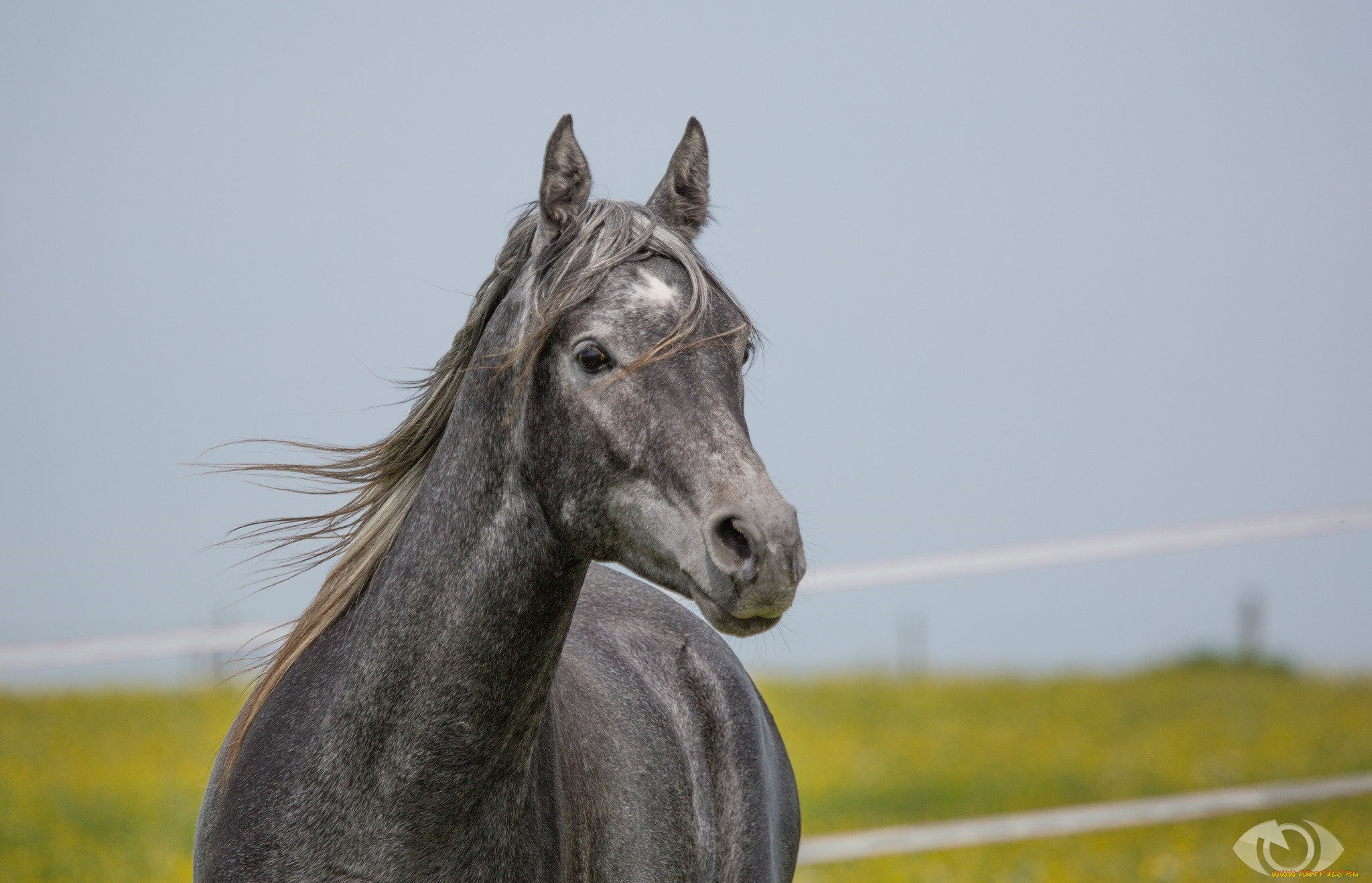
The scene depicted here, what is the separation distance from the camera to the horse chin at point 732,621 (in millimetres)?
1874

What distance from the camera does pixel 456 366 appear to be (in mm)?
2387

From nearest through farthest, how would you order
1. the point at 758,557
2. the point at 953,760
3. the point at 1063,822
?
the point at 758,557
the point at 1063,822
the point at 953,760

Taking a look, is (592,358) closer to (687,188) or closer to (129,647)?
(687,188)

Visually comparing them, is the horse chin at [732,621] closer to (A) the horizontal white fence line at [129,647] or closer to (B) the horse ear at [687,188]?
(B) the horse ear at [687,188]

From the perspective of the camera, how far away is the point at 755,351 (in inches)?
92.7

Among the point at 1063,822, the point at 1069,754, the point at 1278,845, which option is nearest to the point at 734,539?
the point at 1063,822

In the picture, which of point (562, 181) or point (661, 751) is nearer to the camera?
point (562, 181)

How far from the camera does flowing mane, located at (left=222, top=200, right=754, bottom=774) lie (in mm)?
2072

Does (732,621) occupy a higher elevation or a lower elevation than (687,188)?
lower

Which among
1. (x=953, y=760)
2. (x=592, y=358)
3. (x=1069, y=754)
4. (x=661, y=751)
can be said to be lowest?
(x=1069, y=754)

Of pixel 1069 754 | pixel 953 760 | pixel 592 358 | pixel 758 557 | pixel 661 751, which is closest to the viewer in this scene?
pixel 758 557

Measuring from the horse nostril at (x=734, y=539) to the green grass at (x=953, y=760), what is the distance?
15.9 feet

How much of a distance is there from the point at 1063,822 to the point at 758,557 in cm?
498

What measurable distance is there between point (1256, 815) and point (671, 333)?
23.2ft
